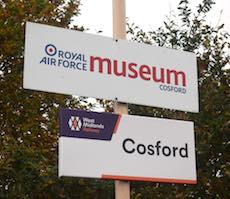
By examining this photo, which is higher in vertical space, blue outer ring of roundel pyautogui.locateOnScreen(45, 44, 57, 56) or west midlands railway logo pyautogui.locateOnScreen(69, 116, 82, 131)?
blue outer ring of roundel pyautogui.locateOnScreen(45, 44, 57, 56)

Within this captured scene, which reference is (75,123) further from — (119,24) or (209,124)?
(209,124)

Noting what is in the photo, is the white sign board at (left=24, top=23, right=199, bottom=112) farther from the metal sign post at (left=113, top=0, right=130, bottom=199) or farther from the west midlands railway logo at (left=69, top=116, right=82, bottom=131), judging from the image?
the west midlands railway logo at (left=69, top=116, right=82, bottom=131)

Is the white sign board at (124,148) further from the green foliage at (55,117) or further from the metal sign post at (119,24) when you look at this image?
the green foliage at (55,117)

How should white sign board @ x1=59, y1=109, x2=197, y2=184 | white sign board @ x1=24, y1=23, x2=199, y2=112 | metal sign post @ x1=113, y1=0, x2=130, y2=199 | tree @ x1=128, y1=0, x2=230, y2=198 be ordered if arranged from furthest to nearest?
tree @ x1=128, y1=0, x2=230, y2=198
metal sign post @ x1=113, y1=0, x2=130, y2=199
white sign board @ x1=24, y1=23, x2=199, y2=112
white sign board @ x1=59, y1=109, x2=197, y2=184

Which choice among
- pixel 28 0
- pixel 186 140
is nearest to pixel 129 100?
pixel 186 140

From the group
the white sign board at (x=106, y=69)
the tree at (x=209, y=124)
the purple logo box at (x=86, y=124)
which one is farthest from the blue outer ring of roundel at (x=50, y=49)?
the tree at (x=209, y=124)

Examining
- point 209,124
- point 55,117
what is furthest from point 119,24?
point 55,117

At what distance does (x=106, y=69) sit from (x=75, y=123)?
0.57 metres

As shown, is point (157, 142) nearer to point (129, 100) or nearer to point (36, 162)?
point (129, 100)

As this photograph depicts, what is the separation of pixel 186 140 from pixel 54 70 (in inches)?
48.6

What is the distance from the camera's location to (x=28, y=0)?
496 inches

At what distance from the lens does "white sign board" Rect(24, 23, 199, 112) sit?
4301mm

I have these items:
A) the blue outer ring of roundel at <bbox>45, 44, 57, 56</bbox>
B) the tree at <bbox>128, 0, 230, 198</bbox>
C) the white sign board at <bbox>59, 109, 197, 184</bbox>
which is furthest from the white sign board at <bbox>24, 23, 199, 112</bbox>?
the tree at <bbox>128, 0, 230, 198</bbox>

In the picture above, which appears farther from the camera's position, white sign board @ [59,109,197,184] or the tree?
the tree
